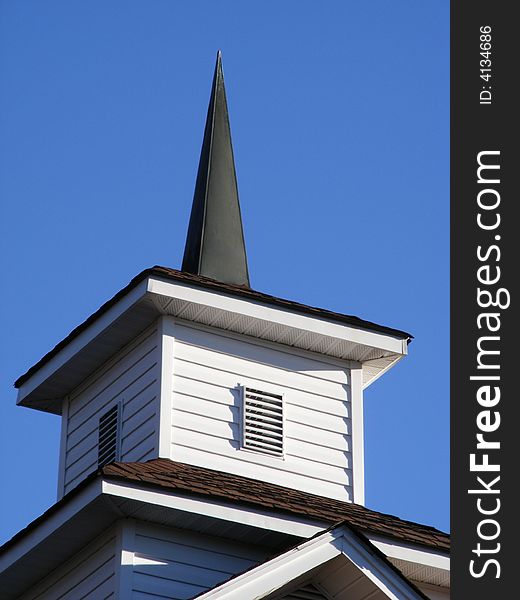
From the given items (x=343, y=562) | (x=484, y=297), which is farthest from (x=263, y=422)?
(x=484, y=297)

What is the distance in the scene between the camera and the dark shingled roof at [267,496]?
589 inches

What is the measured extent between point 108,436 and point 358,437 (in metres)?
2.91

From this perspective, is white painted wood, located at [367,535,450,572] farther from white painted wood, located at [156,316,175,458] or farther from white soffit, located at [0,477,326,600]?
white painted wood, located at [156,316,175,458]

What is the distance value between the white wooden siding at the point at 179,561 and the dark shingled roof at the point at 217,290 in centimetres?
319

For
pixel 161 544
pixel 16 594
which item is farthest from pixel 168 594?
pixel 16 594

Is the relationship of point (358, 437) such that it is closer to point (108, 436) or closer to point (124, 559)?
point (108, 436)

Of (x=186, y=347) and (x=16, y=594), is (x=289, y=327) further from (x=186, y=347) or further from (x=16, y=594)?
(x=16, y=594)

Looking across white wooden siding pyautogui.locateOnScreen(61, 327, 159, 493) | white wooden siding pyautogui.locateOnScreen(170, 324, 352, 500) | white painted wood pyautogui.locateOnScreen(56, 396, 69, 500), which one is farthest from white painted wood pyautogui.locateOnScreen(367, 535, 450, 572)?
→ white painted wood pyautogui.locateOnScreen(56, 396, 69, 500)

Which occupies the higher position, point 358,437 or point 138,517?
point 358,437

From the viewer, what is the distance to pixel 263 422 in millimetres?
17672

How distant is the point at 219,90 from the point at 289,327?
16.3 ft

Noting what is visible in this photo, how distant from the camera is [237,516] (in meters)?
14.9

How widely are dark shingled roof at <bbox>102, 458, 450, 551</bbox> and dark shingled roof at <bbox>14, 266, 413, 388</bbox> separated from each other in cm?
204

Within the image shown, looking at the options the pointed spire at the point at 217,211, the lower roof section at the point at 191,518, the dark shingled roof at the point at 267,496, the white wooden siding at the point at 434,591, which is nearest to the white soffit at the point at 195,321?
the pointed spire at the point at 217,211
